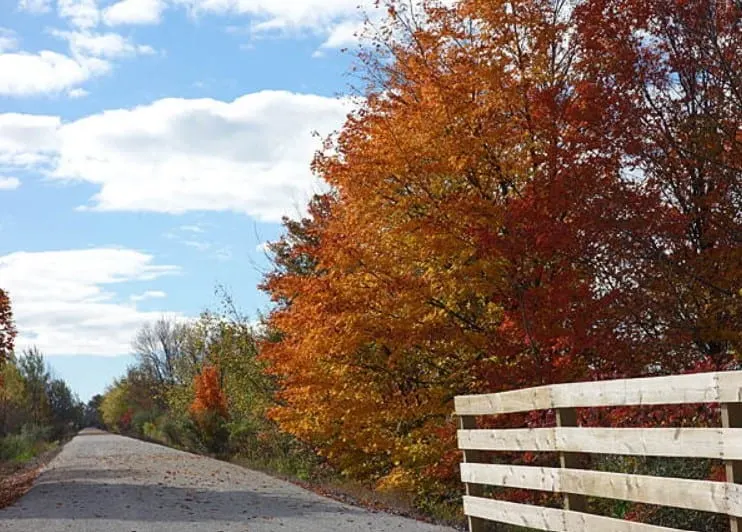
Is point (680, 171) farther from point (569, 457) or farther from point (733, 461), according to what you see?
point (733, 461)

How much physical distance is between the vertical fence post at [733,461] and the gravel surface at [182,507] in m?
6.33

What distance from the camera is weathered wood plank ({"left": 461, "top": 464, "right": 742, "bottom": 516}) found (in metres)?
5.34

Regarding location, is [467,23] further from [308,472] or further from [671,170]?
[308,472]

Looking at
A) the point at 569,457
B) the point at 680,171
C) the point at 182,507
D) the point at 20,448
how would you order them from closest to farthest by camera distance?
1. the point at 569,457
2. the point at 182,507
3. the point at 680,171
4. the point at 20,448

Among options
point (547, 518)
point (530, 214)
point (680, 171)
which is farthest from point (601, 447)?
point (680, 171)

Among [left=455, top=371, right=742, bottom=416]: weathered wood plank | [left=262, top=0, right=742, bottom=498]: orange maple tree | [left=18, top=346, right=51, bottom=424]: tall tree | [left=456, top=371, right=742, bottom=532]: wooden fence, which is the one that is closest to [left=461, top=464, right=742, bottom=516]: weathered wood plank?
[left=456, top=371, right=742, bottom=532]: wooden fence

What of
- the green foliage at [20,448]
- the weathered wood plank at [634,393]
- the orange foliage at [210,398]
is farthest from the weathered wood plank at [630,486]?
the green foliage at [20,448]

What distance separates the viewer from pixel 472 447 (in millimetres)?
8852

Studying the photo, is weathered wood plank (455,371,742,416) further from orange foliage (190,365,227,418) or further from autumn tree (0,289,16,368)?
→ orange foliage (190,365,227,418)

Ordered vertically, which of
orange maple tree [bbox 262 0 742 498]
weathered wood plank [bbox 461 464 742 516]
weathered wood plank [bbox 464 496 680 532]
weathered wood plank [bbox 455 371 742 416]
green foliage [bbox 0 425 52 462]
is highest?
orange maple tree [bbox 262 0 742 498]

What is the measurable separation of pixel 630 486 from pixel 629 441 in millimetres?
293

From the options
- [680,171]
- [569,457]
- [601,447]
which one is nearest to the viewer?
[601,447]

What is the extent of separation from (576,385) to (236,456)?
97.2 feet

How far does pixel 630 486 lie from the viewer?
621 cm
